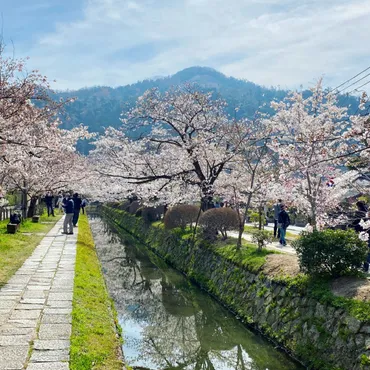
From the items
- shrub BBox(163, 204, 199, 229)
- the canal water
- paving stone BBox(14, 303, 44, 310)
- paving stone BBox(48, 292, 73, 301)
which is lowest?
the canal water

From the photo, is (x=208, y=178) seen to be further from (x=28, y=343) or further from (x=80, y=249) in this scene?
(x=28, y=343)

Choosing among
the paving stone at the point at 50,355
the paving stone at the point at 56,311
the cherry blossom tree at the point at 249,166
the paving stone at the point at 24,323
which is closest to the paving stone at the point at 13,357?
the paving stone at the point at 50,355

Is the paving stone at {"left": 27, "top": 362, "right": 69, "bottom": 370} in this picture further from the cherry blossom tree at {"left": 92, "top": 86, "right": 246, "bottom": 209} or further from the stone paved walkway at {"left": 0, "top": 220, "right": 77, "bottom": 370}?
the cherry blossom tree at {"left": 92, "top": 86, "right": 246, "bottom": 209}

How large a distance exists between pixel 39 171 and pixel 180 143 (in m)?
11.7

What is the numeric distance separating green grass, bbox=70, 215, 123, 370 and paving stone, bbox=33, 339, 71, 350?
0.38 feet

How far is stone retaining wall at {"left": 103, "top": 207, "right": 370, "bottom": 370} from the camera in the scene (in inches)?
276

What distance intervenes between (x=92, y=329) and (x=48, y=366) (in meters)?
2.10

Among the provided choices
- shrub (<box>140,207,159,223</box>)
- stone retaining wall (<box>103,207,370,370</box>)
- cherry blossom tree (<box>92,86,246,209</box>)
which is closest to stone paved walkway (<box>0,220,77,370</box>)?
stone retaining wall (<box>103,207,370,370</box>)

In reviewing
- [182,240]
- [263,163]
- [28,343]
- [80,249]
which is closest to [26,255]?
[80,249]

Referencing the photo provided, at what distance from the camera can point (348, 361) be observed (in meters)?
6.86

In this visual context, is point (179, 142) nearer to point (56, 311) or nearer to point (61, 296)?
point (61, 296)

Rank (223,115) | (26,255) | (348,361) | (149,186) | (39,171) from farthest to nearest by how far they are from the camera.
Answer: (39,171), (149,186), (223,115), (26,255), (348,361)

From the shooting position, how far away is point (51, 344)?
6332 millimetres

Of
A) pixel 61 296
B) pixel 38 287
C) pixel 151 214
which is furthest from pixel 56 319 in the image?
pixel 151 214
